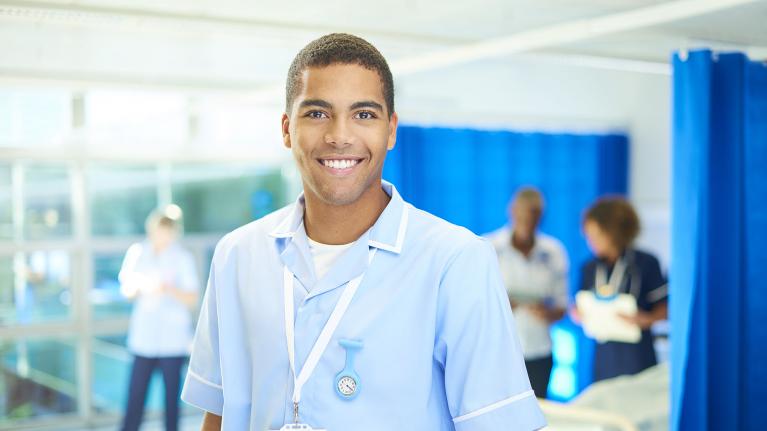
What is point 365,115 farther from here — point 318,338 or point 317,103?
point 318,338

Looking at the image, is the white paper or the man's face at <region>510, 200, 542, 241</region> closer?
the white paper

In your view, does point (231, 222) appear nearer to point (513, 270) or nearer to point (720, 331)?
point (513, 270)

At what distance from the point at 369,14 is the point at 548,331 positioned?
1.82m

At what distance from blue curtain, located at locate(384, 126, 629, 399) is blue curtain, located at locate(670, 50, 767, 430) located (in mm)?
2666

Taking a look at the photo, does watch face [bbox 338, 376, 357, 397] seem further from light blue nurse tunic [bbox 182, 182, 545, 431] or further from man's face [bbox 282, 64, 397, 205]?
man's face [bbox 282, 64, 397, 205]

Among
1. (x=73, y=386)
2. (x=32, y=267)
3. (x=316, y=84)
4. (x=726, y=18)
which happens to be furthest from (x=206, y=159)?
(x=316, y=84)

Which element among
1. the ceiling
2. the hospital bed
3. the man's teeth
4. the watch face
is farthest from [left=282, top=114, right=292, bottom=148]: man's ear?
the hospital bed

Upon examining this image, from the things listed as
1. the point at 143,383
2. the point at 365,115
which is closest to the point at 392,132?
the point at 365,115

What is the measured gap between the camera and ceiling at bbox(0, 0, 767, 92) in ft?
9.95

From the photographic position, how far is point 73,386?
6215 millimetres

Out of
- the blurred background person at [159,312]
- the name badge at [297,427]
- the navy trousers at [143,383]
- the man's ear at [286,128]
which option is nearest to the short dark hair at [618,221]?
the blurred background person at [159,312]

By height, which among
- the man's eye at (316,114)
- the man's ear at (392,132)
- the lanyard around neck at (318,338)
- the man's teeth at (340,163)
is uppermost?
the man's eye at (316,114)

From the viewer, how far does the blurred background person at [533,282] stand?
4.04 metres

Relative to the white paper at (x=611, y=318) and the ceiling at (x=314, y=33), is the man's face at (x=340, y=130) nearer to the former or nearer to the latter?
the ceiling at (x=314, y=33)
